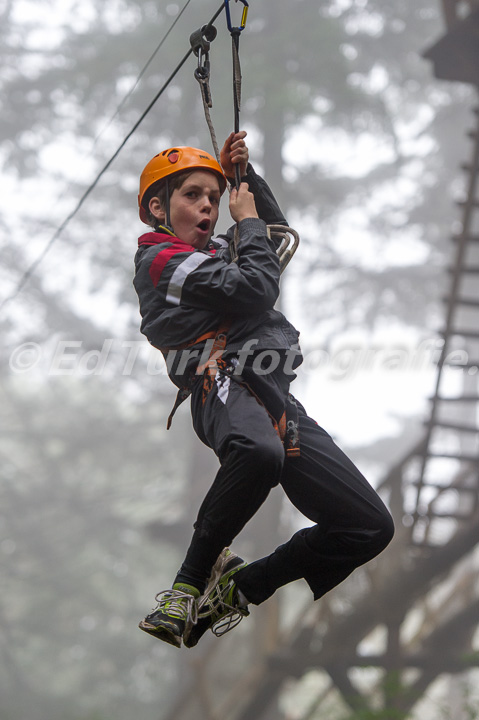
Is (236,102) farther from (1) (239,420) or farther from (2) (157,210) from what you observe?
(1) (239,420)

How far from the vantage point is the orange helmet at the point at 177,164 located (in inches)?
115

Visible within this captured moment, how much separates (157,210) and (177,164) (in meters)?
0.19

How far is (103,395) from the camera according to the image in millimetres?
21875

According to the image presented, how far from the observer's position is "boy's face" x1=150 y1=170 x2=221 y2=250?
2.90 meters

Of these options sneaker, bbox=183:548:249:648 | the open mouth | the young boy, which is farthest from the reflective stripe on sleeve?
sneaker, bbox=183:548:249:648

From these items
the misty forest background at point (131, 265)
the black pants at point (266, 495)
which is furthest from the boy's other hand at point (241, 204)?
the misty forest background at point (131, 265)

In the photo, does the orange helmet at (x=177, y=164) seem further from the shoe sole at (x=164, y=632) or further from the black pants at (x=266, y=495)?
the shoe sole at (x=164, y=632)

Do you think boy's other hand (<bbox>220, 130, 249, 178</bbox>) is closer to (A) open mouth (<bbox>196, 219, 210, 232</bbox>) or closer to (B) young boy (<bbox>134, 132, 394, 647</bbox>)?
(B) young boy (<bbox>134, 132, 394, 647</bbox>)

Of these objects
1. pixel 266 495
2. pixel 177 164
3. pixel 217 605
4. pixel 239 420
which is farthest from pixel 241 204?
pixel 217 605

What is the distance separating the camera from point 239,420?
2533 millimetres

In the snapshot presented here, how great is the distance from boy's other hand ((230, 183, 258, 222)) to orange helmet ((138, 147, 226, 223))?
0.15 meters

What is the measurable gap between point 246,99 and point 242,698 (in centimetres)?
1090

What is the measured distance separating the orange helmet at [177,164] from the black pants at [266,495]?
81 centimetres

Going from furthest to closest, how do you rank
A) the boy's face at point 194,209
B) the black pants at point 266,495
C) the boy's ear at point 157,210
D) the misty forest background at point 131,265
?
the misty forest background at point 131,265 → the boy's ear at point 157,210 → the boy's face at point 194,209 → the black pants at point 266,495
